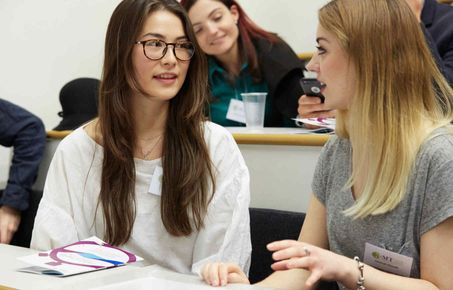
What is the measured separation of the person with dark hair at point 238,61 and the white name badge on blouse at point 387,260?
1422mm

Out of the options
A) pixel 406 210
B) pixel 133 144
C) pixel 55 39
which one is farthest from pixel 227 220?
pixel 55 39

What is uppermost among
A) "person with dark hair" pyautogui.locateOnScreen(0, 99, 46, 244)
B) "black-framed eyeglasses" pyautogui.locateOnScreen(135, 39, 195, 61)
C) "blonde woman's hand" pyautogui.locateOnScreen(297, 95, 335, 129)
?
"black-framed eyeglasses" pyautogui.locateOnScreen(135, 39, 195, 61)

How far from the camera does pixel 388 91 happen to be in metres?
1.19

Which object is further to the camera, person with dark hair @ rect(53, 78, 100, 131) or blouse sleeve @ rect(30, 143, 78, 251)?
person with dark hair @ rect(53, 78, 100, 131)

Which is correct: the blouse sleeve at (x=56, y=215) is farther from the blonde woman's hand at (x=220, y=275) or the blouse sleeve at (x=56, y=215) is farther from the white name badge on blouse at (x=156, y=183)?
the blonde woman's hand at (x=220, y=275)

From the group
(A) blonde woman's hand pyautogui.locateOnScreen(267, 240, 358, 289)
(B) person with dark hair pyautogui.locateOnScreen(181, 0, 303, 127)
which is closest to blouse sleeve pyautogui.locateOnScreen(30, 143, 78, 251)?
(A) blonde woman's hand pyautogui.locateOnScreen(267, 240, 358, 289)

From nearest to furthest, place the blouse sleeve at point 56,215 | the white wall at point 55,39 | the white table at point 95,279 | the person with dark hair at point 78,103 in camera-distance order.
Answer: the white table at point 95,279
the blouse sleeve at point 56,215
the person with dark hair at point 78,103
the white wall at point 55,39

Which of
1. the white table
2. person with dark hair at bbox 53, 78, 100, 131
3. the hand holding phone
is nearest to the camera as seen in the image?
the white table

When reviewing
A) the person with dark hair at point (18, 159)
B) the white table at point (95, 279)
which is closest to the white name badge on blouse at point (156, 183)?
the white table at point (95, 279)

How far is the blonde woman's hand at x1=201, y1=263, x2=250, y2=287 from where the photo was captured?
1.06m

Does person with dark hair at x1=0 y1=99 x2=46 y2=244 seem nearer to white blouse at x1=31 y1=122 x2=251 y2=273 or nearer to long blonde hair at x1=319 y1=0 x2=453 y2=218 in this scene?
white blouse at x1=31 y1=122 x2=251 y2=273

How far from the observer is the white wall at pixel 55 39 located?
3.56m

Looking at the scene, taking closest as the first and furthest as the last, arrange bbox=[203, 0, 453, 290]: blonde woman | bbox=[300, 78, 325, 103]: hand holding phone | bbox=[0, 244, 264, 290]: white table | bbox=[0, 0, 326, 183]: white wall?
bbox=[0, 244, 264, 290]: white table < bbox=[203, 0, 453, 290]: blonde woman < bbox=[300, 78, 325, 103]: hand holding phone < bbox=[0, 0, 326, 183]: white wall

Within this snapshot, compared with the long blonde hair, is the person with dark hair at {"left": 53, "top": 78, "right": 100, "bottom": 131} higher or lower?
lower
